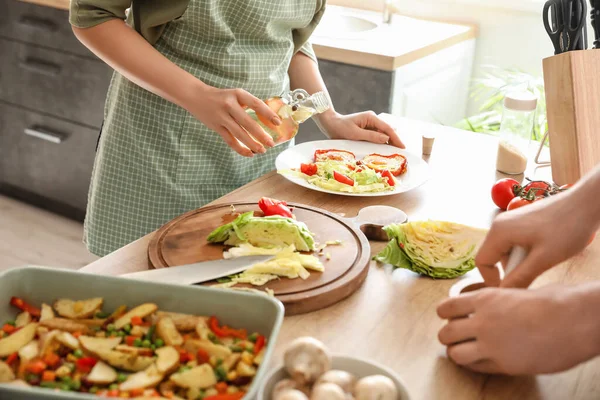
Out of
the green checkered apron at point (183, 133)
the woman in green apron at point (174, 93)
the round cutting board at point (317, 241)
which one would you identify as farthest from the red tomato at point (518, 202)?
the green checkered apron at point (183, 133)

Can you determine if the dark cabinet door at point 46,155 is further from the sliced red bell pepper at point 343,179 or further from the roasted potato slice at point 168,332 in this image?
the roasted potato slice at point 168,332

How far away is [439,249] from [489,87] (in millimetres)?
2075

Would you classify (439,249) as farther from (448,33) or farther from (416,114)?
(448,33)

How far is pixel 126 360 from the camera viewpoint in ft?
2.64

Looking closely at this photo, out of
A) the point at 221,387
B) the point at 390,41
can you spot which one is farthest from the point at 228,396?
the point at 390,41

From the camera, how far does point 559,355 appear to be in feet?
2.56

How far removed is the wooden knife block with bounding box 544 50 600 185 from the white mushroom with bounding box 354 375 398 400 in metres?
0.92

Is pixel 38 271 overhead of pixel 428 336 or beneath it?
overhead

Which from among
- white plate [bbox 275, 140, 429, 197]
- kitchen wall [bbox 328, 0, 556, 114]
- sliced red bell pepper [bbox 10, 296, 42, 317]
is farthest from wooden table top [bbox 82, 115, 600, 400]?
kitchen wall [bbox 328, 0, 556, 114]

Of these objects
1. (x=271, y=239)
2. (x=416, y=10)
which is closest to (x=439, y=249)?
(x=271, y=239)

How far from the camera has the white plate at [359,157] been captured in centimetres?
148

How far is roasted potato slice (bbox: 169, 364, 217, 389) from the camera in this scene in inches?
30.2

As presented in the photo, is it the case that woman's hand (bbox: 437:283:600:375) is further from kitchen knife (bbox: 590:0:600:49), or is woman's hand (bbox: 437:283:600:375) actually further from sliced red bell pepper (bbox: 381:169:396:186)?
kitchen knife (bbox: 590:0:600:49)

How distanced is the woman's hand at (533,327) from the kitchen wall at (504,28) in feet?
7.83
